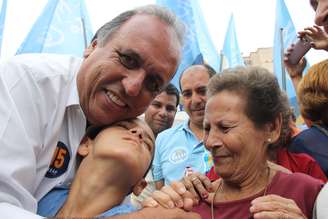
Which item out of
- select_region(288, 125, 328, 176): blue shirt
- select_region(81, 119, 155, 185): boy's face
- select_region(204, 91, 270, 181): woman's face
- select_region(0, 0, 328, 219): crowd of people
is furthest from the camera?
select_region(288, 125, 328, 176): blue shirt

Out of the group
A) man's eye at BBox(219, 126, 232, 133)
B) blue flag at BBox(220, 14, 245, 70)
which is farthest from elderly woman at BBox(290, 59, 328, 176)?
blue flag at BBox(220, 14, 245, 70)

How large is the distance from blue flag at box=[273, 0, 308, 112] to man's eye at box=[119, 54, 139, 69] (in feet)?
16.5

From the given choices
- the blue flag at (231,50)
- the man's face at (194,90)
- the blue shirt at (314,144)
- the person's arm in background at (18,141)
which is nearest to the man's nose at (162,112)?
the man's face at (194,90)

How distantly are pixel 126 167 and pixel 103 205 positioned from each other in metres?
0.16

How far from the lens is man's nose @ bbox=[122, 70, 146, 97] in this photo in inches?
69.2

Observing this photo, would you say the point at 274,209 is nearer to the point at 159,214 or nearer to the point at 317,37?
the point at 159,214

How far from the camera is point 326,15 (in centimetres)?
164

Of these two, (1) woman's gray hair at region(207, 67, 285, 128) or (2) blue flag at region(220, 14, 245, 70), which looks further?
(2) blue flag at region(220, 14, 245, 70)

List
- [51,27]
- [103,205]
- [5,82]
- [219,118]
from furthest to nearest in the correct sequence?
[51,27] < [219,118] < [103,205] < [5,82]

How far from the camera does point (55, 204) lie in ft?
5.20

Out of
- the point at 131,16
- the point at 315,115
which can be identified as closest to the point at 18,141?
the point at 131,16

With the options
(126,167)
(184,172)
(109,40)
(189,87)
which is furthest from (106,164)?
(189,87)

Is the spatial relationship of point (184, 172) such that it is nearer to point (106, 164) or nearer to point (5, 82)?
point (106, 164)

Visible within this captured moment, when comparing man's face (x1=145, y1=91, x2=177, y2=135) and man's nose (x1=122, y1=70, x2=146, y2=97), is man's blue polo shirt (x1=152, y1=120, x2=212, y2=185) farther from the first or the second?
man's nose (x1=122, y1=70, x2=146, y2=97)
